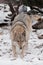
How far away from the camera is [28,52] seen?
23.3 feet

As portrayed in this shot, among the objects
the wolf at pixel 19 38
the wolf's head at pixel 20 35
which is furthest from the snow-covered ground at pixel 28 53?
the wolf's head at pixel 20 35

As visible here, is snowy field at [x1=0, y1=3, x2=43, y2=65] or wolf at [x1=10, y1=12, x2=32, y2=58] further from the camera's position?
snowy field at [x1=0, y1=3, x2=43, y2=65]

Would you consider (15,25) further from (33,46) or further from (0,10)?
(0,10)

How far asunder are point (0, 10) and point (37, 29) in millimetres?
4029

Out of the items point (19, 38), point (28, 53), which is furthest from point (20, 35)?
point (28, 53)

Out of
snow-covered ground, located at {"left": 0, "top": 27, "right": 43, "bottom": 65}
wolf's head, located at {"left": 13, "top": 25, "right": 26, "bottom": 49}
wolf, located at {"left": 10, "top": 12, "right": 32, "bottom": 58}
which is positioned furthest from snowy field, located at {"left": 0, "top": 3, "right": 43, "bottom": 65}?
wolf's head, located at {"left": 13, "top": 25, "right": 26, "bottom": 49}

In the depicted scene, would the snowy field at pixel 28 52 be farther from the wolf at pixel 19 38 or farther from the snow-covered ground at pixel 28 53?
the wolf at pixel 19 38

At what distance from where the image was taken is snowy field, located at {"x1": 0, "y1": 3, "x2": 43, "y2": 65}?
6.26 metres

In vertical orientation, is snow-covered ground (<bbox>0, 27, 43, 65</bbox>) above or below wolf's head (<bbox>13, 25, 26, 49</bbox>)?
below

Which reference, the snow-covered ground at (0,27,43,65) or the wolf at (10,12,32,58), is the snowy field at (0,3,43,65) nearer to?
the snow-covered ground at (0,27,43,65)

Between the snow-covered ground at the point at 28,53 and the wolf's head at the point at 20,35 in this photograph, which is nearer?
the wolf's head at the point at 20,35

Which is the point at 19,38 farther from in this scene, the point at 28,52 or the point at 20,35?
the point at 28,52

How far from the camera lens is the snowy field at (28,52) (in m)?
6.26

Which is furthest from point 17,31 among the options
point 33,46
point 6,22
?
point 6,22
